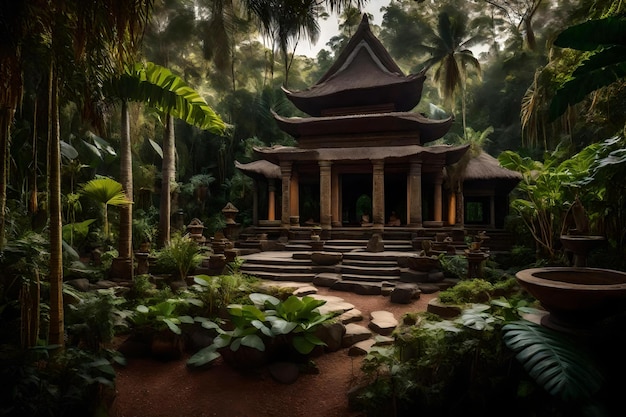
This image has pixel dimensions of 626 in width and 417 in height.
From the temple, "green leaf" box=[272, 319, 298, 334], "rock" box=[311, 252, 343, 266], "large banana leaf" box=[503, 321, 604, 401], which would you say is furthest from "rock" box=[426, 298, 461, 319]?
the temple

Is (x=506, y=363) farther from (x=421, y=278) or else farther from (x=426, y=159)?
Answer: (x=426, y=159)

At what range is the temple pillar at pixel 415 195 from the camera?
12.3 metres

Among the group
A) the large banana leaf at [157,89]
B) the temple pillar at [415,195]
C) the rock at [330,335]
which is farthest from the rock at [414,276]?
the large banana leaf at [157,89]

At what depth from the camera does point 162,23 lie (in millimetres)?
15586

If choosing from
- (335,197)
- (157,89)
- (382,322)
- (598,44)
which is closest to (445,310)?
(382,322)

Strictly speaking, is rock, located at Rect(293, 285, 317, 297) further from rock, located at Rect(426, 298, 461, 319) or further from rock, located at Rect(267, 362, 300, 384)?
rock, located at Rect(267, 362, 300, 384)

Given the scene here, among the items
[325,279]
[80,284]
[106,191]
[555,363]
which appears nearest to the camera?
[555,363]

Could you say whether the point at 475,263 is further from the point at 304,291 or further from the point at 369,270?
the point at 304,291

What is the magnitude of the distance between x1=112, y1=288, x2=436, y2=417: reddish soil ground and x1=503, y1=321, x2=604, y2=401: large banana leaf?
1.84 meters

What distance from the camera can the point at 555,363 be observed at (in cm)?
249

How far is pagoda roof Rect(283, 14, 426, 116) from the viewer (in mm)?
13477

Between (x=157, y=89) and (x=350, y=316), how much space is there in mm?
5800

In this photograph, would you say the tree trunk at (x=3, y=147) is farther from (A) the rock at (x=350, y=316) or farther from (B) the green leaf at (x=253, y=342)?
(A) the rock at (x=350, y=316)

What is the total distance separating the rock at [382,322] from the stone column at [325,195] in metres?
6.86
